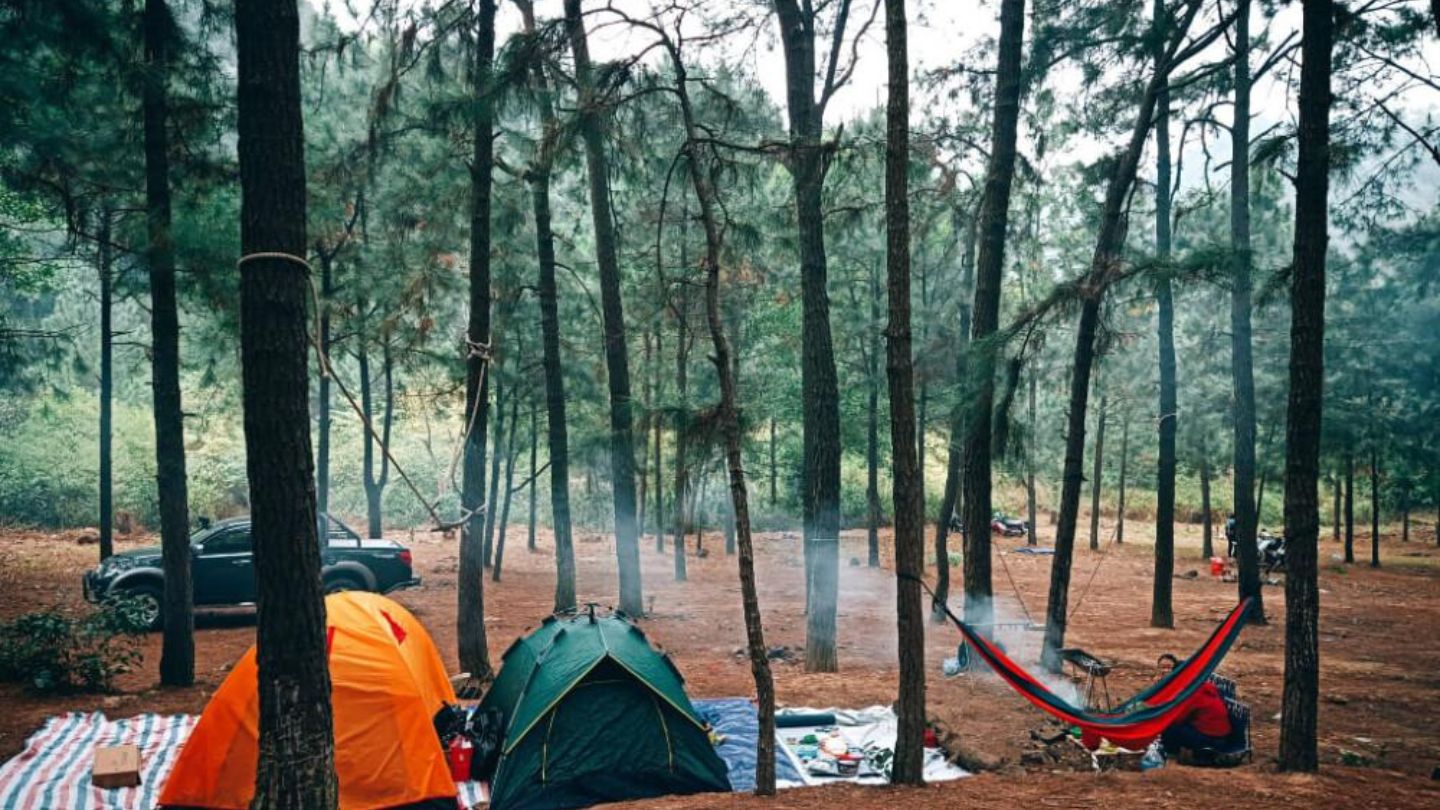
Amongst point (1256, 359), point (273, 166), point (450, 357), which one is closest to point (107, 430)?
point (450, 357)

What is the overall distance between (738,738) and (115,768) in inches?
202

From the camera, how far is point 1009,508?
1484 inches

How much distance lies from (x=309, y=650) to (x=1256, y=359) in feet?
85.7

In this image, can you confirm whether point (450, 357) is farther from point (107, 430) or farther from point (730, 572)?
point (730, 572)

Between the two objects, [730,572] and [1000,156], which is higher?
[1000,156]

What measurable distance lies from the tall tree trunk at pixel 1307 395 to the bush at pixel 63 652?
1116cm

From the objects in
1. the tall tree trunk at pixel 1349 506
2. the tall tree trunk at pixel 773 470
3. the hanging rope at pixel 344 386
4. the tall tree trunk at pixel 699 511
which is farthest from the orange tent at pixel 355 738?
the tall tree trunk at pixel 1349 506

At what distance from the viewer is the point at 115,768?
6457mm

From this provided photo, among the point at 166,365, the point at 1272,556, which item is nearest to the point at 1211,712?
the point at 166,365

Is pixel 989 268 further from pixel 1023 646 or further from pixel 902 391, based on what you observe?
pixel 1023 646

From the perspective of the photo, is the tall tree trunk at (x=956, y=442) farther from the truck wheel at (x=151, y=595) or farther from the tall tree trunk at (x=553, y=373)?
the truck wheel at (x=151, y=595)

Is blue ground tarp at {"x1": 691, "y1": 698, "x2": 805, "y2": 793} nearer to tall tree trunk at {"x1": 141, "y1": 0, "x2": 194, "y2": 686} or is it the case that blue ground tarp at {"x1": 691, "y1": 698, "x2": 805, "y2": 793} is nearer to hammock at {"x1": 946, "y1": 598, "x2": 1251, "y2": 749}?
hammock at {"x1": 946, "y1": 598, "x2": 1251, "y2": 749}

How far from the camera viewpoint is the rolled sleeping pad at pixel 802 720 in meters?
7.97

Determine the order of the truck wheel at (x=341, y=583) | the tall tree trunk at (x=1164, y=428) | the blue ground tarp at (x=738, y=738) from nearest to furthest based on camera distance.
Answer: the blue ground tarp at (x=738, y=738)
the truck wheel at (x=341, y=583)
the tall tree trunk at (x=1164, y=428)
